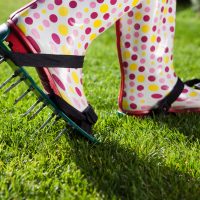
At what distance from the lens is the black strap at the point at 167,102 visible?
2.36 metres

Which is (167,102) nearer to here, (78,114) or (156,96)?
(156,96)

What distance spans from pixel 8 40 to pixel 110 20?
1.49ft

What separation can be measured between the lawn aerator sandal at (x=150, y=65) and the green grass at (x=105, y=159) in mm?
83

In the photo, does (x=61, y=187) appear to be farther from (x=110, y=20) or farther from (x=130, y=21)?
(x=130, y=21)

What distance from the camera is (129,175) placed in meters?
1.66

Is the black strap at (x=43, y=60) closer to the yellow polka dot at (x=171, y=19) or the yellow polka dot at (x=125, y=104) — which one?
the yellow polka dot at (x=125, y=104)

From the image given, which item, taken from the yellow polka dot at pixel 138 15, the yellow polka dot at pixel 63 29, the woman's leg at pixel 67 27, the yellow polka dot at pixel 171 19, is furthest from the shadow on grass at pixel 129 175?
the yellow polka dot at pixel 171 19

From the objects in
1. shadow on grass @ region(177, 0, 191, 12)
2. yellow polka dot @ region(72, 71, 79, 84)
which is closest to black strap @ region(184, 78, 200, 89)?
yellow polka dot @ region(72, 71, 79, 84)

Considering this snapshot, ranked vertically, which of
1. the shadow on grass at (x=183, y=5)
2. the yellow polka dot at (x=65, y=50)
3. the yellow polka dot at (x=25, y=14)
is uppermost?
the yellow polka dot at (x=25, y=14)

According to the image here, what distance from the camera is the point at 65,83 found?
1.83 m

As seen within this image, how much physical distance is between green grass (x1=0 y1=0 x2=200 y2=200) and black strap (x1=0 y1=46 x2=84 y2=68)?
0.32 meters

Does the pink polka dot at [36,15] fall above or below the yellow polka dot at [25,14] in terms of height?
below

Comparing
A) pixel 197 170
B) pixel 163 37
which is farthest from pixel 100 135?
pixel 163 37

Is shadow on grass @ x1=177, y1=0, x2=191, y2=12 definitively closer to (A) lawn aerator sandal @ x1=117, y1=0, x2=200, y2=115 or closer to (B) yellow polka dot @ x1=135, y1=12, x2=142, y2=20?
(A) lawn aerator sandal @ x1=117, y1=0, x2=200, y2=115
